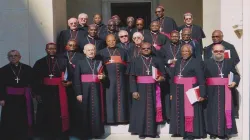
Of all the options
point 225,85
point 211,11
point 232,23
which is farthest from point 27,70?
point 211,11

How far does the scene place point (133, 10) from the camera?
520 inches

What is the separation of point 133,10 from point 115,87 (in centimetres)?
576

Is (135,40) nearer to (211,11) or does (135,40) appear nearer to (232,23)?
(232,23)

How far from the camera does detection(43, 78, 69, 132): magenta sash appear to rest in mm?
7438

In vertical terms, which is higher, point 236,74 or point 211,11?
point 211,11

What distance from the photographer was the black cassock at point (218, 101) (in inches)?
295

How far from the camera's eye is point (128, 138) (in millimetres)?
7691

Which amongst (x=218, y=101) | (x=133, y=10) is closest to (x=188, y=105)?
(x=218, y=101)

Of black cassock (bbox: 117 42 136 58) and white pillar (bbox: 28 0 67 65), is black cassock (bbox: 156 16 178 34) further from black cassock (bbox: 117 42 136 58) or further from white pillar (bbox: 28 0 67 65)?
white pillar (bbox: 28 0 67 65)

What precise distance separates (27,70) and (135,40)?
6.43 feet

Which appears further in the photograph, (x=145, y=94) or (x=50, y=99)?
(x=145, y=94)

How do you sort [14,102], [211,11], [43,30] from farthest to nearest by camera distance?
[211,11] → [43,30] → [14,102]

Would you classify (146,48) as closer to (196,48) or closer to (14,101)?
(196,48)

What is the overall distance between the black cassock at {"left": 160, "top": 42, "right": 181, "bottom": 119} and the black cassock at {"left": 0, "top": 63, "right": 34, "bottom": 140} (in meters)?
2.33
